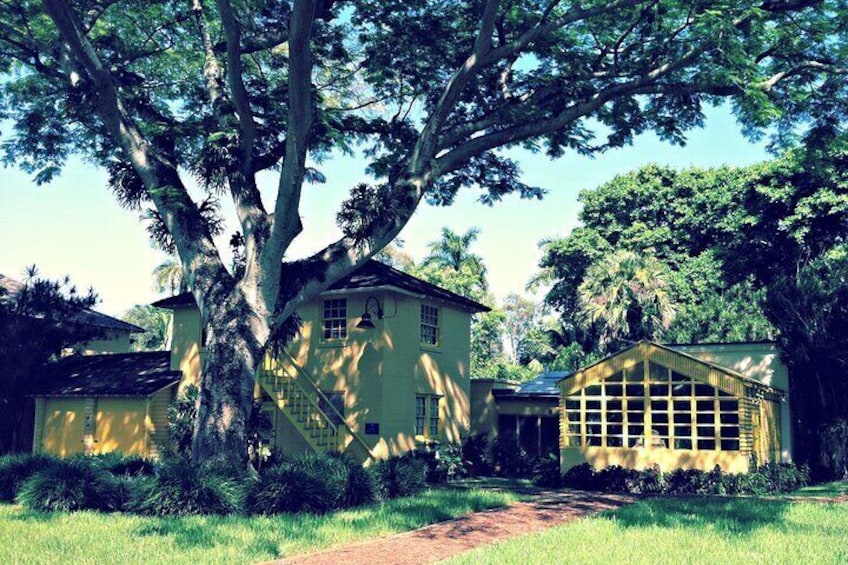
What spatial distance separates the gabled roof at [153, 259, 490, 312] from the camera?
24594 millimetres

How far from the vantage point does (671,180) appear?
4556 centimetres

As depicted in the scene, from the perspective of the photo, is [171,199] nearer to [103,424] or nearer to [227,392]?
[227,392]

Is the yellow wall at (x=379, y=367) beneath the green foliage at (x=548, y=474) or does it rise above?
above

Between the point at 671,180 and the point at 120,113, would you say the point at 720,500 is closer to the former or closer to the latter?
the point at 120,113

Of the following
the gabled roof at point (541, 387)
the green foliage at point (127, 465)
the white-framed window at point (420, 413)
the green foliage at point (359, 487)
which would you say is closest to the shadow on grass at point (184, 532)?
the green foliage at point (359, 487)

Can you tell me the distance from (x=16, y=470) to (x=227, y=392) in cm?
482

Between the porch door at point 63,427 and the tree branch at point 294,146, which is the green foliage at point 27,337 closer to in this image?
the porch door at point 63,427

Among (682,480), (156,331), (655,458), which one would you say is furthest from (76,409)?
(156,331)

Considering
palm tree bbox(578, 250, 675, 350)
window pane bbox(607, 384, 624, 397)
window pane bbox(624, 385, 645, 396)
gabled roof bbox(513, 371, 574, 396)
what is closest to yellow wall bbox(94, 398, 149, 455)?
gabled roof bbox(513, 371, 574, 396)

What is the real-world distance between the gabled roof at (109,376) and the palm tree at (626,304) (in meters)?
18.0

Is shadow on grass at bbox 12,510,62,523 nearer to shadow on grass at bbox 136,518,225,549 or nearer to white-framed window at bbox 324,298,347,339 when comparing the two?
shadow on grass at bbox 136,518,225,549

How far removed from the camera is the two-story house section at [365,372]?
79.6ft

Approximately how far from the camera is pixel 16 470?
1730 cm

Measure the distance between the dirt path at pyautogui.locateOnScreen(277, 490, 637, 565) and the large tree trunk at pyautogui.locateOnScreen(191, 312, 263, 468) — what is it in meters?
5.22
